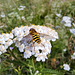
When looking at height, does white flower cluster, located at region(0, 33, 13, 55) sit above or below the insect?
below

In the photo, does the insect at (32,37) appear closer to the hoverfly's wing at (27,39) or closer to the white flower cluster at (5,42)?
the hoverfly's wing at (27,39)

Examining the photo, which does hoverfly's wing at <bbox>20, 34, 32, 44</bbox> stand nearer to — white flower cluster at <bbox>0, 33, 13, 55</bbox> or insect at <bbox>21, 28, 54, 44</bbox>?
insect at <bbox>21, 28, 54, 44</bbox>

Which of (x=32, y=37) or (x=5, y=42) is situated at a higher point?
(x=32, y=37)

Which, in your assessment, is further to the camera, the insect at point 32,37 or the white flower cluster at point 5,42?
the white flower cluster at point 5,42

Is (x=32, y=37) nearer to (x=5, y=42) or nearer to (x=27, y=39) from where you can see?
(x=27, y=39)

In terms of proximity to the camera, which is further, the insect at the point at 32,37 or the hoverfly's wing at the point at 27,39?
the hoverfly's wing at the point at 27,39

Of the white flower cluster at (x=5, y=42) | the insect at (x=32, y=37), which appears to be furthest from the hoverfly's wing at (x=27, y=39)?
the white flower cluster at (x=5, y=42)

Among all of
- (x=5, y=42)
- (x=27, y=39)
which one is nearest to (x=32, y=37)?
(x=27, y=39)

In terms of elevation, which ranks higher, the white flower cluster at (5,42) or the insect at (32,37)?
the insect at (32,37)

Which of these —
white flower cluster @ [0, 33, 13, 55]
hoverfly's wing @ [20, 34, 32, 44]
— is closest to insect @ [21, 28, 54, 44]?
hoverfly's wing @ [20, 34, 32, 44]

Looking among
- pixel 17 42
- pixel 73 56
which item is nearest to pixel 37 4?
pixel 73 56

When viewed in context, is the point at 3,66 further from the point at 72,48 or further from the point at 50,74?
the point at 72,48
